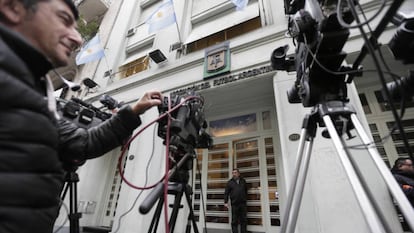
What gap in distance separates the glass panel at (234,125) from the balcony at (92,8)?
25.3 feet

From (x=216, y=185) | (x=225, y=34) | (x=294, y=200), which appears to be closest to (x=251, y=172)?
(x=216, y=185)

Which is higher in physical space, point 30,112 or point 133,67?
point 133,67

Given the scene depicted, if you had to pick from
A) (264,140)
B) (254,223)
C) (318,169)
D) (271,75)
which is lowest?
(254,223)

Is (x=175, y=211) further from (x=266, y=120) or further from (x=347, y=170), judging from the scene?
(x=266, y=120)

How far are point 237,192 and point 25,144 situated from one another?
348 centimetres

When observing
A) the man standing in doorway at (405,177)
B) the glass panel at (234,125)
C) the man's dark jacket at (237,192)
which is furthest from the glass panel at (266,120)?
the man standing in doorway at (405,177)

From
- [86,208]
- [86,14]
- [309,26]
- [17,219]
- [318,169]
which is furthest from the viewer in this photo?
[86,14]

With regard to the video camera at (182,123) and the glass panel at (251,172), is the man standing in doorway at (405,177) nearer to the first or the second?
the glass panel at (251,172)

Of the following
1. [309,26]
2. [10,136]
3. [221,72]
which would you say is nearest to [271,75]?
[221,72]

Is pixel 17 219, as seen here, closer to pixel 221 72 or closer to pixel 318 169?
pixel 318 169

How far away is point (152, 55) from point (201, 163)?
305 centimetres

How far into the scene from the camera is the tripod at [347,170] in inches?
26.5

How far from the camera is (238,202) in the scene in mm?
3504

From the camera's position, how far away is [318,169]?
97.0 inches
